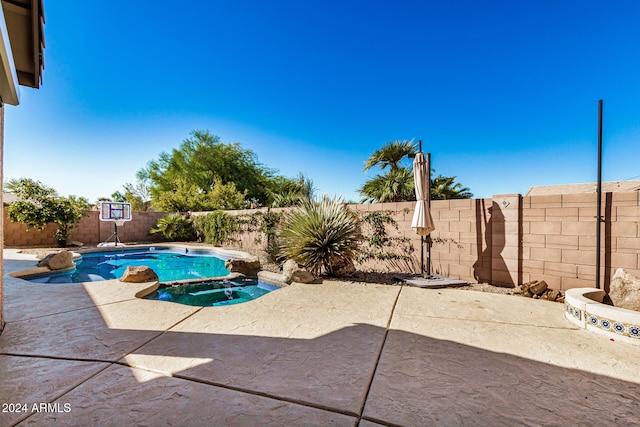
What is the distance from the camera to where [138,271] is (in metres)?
4.42

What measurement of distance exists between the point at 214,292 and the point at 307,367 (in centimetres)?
377

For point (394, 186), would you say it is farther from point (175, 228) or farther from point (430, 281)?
point (175, 228)

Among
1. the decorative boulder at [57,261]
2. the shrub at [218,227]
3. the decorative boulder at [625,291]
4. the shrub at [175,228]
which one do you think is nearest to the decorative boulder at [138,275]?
the decorative boulder at [57,261]

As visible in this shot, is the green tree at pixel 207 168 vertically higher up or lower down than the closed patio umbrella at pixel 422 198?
higher up

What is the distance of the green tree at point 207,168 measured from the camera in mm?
21812

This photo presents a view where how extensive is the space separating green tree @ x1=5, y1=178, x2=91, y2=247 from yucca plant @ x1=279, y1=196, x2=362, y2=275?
982 cm

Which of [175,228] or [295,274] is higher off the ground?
[175,228]

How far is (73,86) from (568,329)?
15023 mm

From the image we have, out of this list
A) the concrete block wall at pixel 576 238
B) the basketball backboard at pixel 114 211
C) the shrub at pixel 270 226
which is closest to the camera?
the concrete block wall at pixel 576 238

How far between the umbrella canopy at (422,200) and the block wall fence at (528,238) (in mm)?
647

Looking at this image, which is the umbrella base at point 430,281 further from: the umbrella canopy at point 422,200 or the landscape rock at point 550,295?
the landscape rock at point 550,295

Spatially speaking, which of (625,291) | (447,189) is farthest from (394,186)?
(625,291)

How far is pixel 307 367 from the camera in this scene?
181cm

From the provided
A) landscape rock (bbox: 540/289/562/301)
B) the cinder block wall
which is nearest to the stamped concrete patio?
landscape rock (bbox: 540/289/562/301)
